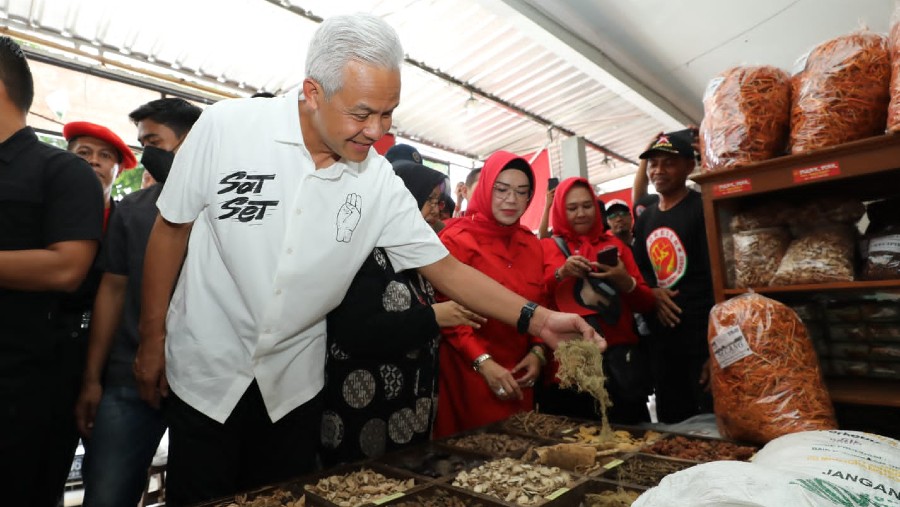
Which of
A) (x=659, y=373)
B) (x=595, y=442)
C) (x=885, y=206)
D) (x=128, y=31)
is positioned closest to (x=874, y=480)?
(x=595, y=442)

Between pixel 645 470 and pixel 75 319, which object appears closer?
pixel 645 470

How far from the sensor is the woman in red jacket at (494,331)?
2.08 metres

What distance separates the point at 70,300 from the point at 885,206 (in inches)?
125

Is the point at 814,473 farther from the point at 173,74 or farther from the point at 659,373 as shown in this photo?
the point at 173,74

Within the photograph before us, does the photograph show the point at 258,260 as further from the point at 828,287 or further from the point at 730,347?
the point at 828,287

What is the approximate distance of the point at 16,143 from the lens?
145 centimetres

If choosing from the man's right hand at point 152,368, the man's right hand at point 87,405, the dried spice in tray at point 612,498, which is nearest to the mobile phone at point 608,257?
the dried spice in tray at point 612,498

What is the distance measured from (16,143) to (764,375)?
2.41m

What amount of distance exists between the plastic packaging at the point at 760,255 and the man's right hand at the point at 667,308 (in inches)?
22.8

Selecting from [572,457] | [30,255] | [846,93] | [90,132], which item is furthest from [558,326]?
[90,132]

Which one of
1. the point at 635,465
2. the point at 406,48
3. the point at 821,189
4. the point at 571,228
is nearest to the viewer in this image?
the point at 635,465

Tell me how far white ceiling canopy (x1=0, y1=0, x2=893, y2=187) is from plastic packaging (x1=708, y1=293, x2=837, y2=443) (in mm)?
2757

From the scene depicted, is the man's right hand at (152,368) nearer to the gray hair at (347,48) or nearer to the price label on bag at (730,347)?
the gray hair at (347,48)

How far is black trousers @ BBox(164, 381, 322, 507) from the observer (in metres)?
1.31
